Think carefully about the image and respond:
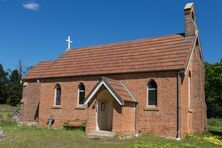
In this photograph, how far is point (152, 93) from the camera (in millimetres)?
23922

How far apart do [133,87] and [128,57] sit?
334cm

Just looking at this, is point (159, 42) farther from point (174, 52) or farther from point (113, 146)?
point (113, 146)

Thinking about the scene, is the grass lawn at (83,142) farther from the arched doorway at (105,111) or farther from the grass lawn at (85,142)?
the arched doorway at (105,111)

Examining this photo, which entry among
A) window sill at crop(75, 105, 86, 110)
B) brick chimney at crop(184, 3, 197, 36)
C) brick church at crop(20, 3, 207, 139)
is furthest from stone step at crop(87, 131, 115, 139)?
brick chimney at crop(184, 3, 197, 36)

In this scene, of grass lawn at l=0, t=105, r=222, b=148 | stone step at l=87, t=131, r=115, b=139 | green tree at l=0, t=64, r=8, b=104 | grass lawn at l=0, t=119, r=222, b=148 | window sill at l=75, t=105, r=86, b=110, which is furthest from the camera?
green tree at l=0, t=64, r=8, b=104

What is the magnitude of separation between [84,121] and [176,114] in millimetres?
8331

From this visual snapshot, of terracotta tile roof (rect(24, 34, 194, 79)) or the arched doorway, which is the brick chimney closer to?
terracotta tile roof (rect(24, 34, 194, 79))

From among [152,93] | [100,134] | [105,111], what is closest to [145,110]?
[152,93]

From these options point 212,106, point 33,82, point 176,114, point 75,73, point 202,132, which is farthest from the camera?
point 212,106

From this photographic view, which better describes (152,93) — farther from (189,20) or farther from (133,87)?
(189,20)

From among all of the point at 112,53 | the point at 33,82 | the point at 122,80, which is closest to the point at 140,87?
the point at 122,80

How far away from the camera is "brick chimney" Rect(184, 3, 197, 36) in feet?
82.8

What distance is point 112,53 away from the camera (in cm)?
2877

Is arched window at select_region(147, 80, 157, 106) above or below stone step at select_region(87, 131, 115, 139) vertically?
above
